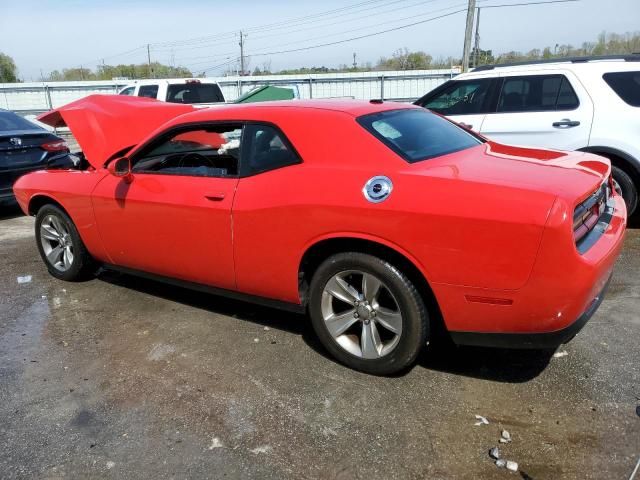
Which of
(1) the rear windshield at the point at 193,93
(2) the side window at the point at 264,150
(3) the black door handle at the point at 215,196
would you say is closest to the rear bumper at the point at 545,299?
(2) the side window at the point at 264,150

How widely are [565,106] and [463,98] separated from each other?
126cm

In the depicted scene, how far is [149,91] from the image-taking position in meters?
12.0

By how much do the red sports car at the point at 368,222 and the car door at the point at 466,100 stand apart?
2.76m

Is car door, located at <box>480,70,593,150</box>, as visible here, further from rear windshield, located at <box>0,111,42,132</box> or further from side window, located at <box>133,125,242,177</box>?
rear windshield, located at <box>0,111,42,132</box>

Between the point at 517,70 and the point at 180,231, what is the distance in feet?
15.3

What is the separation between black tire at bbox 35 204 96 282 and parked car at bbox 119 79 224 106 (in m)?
7.00

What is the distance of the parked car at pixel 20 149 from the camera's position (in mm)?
7367

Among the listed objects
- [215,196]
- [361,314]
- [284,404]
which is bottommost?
[284,404]

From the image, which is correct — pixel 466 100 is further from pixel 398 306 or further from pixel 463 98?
pixel 398 306

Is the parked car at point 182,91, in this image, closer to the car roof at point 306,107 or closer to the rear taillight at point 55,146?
the rear taillight at point 55,146

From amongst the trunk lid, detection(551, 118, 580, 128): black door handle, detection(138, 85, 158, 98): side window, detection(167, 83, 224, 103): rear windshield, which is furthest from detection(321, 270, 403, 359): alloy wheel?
detection(138, 85, 158, 98): side window

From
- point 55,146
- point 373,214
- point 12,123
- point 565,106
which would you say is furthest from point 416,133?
point 12,123

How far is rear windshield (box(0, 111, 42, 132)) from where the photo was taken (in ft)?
25.9

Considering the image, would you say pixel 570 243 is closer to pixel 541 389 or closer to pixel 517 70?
pixel 541 389
